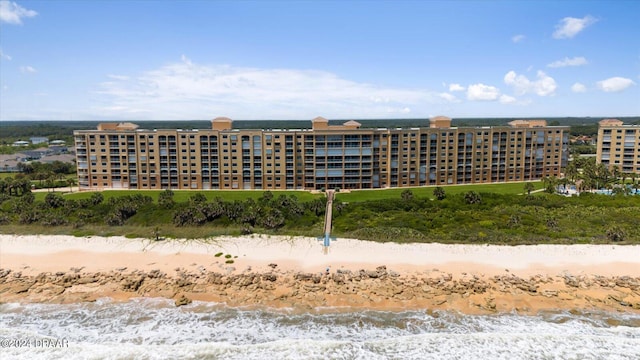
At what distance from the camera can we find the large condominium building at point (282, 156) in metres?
94.8

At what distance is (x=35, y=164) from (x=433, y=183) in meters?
114

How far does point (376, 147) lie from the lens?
317ft

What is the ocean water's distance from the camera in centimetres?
3142

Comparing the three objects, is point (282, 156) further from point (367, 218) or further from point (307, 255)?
point (307, 255)

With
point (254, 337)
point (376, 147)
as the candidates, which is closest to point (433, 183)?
point (376, 147)

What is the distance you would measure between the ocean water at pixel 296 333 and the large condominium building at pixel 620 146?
9705 centimetres

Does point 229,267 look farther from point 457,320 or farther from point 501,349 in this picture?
point 501,349

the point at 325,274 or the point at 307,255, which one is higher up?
the point at 307,255

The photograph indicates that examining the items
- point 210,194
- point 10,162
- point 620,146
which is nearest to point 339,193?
point 210,194

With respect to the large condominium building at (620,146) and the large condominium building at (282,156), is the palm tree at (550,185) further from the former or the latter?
the large condominium building at (620,146)

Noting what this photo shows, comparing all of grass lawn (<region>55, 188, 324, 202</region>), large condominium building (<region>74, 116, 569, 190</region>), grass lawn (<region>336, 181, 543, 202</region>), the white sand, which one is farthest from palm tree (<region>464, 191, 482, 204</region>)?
grass lawn (<region>55, 188, 324, 202</region>)

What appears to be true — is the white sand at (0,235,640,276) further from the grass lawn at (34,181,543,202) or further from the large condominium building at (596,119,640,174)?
the large condominium building at (596,119,640,174)

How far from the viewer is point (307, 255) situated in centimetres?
4825

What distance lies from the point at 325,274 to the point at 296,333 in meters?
10.1
